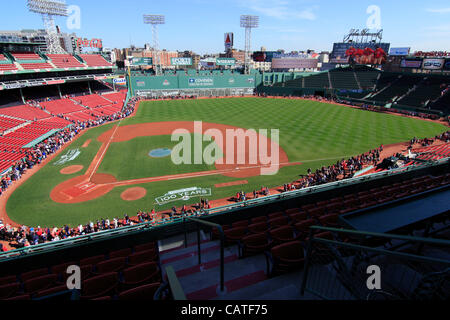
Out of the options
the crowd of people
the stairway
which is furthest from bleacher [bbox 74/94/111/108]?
the stairway

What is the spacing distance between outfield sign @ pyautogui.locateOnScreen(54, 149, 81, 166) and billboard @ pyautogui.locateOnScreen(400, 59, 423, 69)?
80273 millimetres

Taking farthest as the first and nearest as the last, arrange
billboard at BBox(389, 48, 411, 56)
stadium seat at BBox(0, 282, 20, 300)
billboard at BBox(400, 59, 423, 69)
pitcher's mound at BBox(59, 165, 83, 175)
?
billboard at BBox(389, 48, 411, 56) < billboard at BBox(400, 59, 423, 69) < pitcher's mound at BBox(59, 165, 83, 175) < stadium seat at BBox(0, 282, 20, 300)

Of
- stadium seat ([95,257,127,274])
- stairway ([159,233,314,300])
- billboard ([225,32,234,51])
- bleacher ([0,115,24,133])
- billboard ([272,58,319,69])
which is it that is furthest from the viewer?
billboard ([225,32,234,51])

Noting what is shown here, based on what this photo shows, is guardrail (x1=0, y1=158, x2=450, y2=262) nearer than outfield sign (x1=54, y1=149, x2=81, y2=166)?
Yes

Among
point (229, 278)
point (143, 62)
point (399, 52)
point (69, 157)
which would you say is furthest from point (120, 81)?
point (399, 52)

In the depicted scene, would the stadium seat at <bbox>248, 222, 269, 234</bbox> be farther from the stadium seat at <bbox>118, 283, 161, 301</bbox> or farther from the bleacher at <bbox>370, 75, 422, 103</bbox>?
the bleacher at <bbox>370, 75, 422, 103</bbox>

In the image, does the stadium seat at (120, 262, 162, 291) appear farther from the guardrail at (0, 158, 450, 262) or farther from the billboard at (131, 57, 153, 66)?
the billboard at (131, 57, 153, 66)

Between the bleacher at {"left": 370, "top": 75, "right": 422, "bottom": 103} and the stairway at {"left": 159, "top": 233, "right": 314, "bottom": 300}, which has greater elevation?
the bleacher at {"left": 370, "top": 75, "right": 422, "bottom": 103}

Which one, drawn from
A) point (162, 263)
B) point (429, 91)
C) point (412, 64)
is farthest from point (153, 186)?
point (412, 64)

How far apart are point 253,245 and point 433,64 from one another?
Result: 78394 mm

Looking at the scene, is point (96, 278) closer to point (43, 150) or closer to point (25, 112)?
point (43, 150)

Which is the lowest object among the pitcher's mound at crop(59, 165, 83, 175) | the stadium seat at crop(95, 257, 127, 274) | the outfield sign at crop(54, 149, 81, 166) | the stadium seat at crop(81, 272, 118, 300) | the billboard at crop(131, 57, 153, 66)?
the pitcher's mound at crop(59, 165, 83, 175)

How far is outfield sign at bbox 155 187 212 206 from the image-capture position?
21087 mm

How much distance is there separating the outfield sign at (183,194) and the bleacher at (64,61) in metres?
48.9
